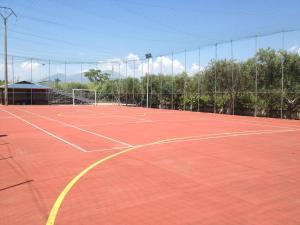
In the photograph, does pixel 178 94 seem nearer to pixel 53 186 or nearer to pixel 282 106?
pixel 282 106

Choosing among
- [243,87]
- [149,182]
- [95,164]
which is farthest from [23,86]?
[149,182]

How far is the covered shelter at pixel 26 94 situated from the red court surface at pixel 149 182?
4307cm

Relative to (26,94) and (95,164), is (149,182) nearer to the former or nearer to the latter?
(95,164)

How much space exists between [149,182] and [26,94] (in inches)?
2042

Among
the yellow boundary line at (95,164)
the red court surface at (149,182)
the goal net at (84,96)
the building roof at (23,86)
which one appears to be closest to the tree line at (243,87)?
the yellow boundary line at (95,164)

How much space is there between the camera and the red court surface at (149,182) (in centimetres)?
583

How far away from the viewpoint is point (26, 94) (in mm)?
55531

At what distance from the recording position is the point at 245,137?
52.0 feet

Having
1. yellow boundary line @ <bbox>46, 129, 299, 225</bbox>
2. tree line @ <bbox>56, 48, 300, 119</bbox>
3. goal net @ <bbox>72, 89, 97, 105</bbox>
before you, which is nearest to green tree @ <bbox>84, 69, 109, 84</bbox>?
goal net @ <bbox>72, 89, 97, 105</bbox>

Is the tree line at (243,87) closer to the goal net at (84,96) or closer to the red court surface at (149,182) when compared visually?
the red court surface at (149,182)

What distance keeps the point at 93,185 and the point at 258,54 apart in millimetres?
26015

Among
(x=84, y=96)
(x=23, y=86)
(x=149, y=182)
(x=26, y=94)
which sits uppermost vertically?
(x=23, y=86)

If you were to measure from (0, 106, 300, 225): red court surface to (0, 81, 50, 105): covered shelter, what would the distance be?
141 ft

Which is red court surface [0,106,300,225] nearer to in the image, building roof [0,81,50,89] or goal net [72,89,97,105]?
building roof [0,81,50,89]
